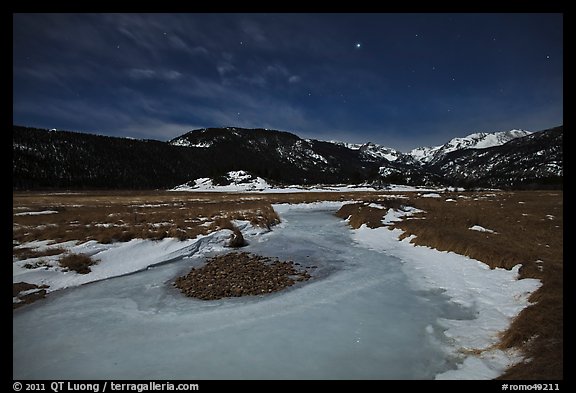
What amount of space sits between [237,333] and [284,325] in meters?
1.38

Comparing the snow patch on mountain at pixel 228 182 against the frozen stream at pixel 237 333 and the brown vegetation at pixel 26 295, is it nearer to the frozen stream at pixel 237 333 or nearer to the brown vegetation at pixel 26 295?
the brown vegetation at pixel 26 295

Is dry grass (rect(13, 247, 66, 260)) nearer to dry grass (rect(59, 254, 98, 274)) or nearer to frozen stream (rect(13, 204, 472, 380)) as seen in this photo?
dry grass (rect(59, 254, 98, 274))

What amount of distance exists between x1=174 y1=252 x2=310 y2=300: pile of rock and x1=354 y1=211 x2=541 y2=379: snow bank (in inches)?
229

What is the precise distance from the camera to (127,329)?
7.98 m

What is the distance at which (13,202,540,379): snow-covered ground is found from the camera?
20.1 feet

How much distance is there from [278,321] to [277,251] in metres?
9.87

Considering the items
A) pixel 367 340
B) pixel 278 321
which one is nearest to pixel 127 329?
pixel 278 321

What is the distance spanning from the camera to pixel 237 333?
776cm

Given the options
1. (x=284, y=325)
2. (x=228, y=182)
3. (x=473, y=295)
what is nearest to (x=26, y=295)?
(x=284, y=325)

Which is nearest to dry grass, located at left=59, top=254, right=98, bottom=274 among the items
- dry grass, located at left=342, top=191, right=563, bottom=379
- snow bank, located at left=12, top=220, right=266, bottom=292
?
snow bank, located at left=12, top=220, right=266, bottom=292

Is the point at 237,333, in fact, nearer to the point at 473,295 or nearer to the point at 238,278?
the point at 238,278

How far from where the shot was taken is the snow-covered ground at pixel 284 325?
6.12 meters
